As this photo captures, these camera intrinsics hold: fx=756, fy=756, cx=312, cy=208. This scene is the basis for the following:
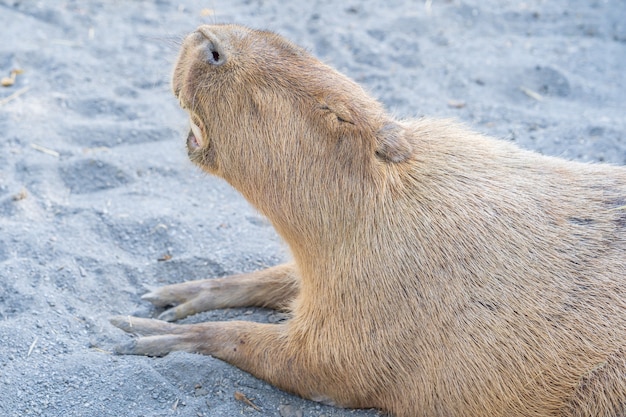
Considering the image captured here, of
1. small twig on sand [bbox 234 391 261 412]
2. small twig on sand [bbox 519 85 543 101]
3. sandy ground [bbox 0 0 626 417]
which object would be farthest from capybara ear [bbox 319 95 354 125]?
small twig on sand [bbox 519 85 543 101]

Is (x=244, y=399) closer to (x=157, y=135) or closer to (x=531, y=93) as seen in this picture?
(x=157, y=135)

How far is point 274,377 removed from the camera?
2494 millimetres

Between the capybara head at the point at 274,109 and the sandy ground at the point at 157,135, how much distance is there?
1.48 ft

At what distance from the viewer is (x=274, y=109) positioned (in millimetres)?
2180

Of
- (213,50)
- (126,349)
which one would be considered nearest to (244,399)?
(126,349)

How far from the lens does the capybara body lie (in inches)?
85.5

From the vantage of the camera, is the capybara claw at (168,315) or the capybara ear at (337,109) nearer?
the capybara ear at (337,109)

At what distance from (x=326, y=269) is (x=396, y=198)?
0.31m

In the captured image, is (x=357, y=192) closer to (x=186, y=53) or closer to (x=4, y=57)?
(x=186, y=53)

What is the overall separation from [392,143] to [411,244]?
12.3 inches

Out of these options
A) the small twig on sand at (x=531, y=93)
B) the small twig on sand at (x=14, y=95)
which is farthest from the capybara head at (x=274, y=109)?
the small twig on sand at (x=531, y=93)

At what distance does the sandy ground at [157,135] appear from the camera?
2.49 metres

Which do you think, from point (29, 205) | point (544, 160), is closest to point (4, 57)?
point (29, 205)

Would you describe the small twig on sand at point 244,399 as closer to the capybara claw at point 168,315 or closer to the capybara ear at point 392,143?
the capybara claw at point 168,315
